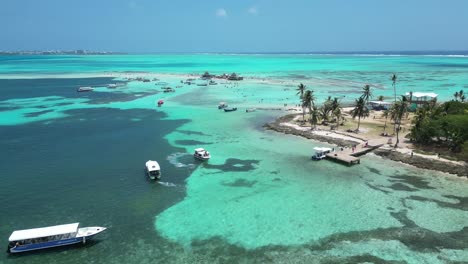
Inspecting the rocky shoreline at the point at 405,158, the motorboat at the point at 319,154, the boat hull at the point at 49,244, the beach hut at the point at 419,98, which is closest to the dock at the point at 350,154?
the motorboat at the point at 319,154

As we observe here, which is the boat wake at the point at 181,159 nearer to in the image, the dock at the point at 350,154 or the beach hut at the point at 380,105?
the dock at the point at 350,154

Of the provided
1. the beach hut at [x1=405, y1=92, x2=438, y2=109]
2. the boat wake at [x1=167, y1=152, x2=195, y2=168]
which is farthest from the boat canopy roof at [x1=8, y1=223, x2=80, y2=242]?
the beach hut at [x1=405, y1=92, x2=438, y2=109]

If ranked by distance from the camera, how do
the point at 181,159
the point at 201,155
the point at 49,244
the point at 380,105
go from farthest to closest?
the point at 380,105 → the point at 181,159 → the point at 201,155 → the point at 49,244

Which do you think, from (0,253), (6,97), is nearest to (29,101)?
(6,97)

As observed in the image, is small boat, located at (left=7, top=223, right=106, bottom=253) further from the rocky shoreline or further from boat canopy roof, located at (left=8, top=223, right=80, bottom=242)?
the rocky shoreline

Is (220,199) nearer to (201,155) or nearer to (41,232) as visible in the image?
(201,155)

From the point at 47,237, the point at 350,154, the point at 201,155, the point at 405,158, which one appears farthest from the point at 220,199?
the point at 405,158

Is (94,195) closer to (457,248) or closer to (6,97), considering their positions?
(457,248)
